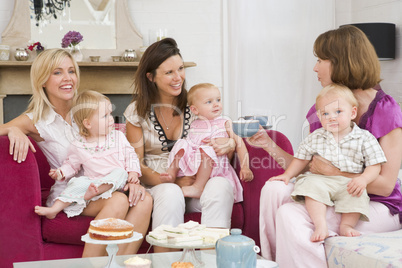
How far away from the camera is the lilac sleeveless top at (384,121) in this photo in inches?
84.7

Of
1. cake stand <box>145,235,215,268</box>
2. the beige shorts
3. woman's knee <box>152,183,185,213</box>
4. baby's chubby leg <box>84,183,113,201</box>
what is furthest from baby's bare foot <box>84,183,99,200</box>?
the beige shorts

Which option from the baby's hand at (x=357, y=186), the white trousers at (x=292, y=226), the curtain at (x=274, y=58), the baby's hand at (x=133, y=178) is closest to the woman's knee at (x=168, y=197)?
the baby's hand at (x=133, y=178)

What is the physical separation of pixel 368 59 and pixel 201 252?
3.51 feet

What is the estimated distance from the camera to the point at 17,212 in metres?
2.28

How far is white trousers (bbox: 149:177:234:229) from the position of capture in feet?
7.80

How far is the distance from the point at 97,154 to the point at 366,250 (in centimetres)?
131

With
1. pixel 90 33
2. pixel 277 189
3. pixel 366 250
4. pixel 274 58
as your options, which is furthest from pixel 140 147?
pixel 274 58

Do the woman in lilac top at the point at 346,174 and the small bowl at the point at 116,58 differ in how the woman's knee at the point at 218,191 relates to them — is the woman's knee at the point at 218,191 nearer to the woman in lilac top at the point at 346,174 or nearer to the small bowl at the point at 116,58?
the woman in lilac top at the point at 346,174

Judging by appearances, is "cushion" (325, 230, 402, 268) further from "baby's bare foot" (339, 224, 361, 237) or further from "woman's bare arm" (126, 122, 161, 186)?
"woman's bare arm" (126, 122, 161, 186)

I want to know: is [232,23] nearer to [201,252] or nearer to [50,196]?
[50,196]

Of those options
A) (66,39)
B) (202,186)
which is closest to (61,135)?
(202,186)

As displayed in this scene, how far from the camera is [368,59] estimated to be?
88.2 inches

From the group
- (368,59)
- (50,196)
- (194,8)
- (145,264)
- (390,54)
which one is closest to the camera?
(145,264)

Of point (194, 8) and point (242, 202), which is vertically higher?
point (194, 8)
